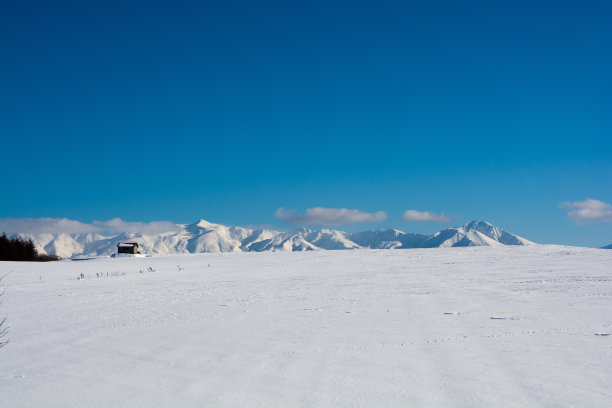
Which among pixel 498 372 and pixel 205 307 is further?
pixel 205 307

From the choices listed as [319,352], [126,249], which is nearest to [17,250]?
[126,249]

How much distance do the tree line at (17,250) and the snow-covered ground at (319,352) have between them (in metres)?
40.1

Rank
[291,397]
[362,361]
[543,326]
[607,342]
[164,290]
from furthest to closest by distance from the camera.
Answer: [164,290]
[543,326]
[607,342]
[362,361]
[291,397]

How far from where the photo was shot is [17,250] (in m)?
43.1

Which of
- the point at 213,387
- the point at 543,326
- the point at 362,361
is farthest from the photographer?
the point at 543,326

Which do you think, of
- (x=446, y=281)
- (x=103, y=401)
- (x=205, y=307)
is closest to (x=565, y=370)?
(x=103, y=401)

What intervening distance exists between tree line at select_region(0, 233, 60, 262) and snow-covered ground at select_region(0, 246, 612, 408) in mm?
40054

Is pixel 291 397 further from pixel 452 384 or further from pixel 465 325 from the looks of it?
pixel 465 325

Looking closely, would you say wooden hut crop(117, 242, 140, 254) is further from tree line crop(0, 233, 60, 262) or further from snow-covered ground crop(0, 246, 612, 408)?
snow-covered ground crop(0, 246, 612, 408)

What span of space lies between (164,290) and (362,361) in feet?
27.0

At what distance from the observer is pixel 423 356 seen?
4504mm

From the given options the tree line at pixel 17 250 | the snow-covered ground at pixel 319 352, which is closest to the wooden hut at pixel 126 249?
the tree line at pixel 17 250

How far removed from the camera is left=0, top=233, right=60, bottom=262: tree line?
4181 centimetres

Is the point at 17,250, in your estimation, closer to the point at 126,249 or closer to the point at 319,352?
the point at 126,249
